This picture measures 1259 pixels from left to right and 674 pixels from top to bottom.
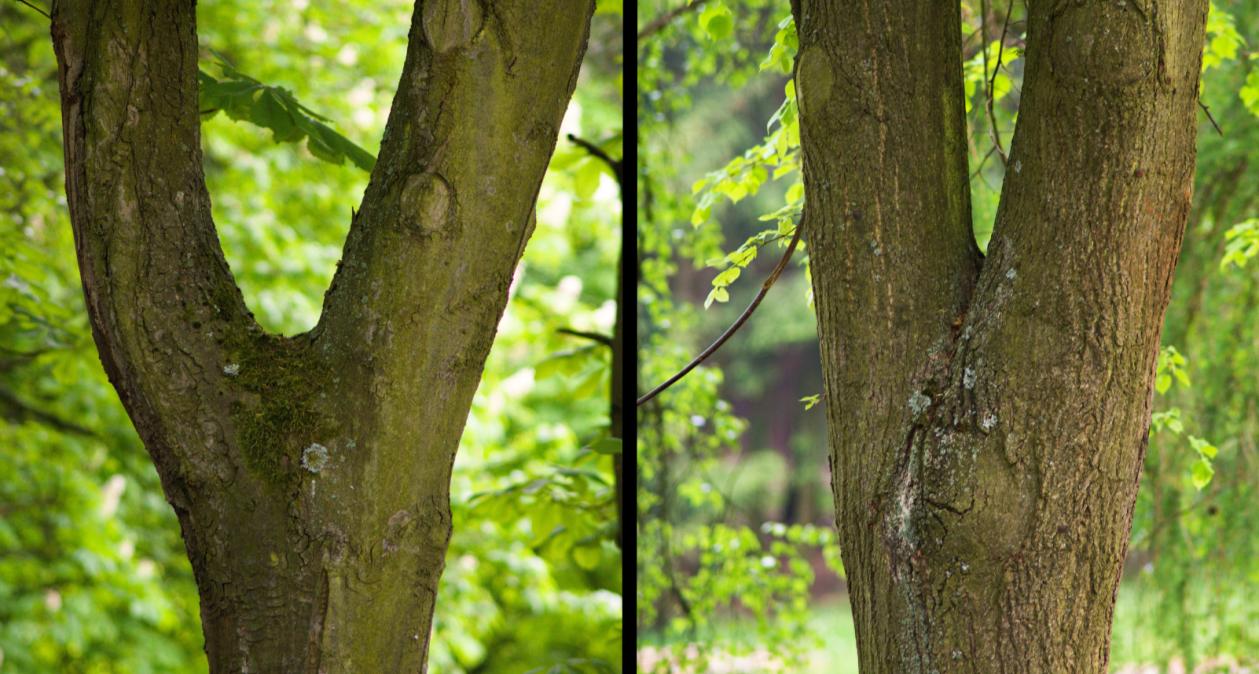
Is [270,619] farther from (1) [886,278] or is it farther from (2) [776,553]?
(2) [776,553]

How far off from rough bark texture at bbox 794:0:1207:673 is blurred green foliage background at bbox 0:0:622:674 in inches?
62.2

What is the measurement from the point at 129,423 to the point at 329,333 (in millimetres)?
3942

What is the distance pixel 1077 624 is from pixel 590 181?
1408 mm

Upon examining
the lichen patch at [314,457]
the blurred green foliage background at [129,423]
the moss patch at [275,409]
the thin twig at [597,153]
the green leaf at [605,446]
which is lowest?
the lichen patch at [314,457]

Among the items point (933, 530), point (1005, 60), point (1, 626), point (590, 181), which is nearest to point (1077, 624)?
point (933, 530)

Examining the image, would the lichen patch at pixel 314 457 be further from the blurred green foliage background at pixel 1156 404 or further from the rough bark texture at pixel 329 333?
the blurred green foliage background at pixel 1156 404

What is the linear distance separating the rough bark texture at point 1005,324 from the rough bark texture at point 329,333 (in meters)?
0.40

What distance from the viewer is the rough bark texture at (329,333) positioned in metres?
1.12

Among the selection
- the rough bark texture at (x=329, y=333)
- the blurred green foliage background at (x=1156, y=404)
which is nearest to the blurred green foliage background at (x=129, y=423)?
the blurred green foliage background at (x=1156, y=404)

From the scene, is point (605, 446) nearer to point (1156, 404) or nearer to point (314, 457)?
point (314, 457)

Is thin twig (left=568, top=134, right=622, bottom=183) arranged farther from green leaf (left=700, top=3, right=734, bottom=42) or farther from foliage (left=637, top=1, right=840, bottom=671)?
foliage (left=637, top=1, right=840, bottom=671)

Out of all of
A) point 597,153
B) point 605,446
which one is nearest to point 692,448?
point 597,153

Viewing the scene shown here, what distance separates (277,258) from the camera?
4867 millimetres

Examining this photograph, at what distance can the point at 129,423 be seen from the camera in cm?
462
